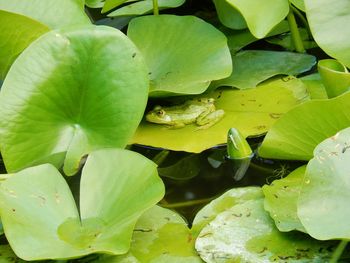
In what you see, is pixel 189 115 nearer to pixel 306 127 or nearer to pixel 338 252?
pixel 306 127

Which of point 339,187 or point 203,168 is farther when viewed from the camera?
point 203,168

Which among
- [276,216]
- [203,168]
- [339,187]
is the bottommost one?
[203,168]

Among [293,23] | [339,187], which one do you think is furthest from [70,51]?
[293,23]

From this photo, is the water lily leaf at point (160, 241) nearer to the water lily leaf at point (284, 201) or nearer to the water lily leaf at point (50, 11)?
the water lily leaf at point (284, 201)

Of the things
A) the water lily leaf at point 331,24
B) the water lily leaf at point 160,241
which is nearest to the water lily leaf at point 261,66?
the water lily leaf at point 331,24

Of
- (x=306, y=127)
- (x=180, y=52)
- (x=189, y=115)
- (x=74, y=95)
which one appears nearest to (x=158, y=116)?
(x=189, y=115)

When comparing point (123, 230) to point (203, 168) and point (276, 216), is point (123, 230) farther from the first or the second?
point (203, 168)

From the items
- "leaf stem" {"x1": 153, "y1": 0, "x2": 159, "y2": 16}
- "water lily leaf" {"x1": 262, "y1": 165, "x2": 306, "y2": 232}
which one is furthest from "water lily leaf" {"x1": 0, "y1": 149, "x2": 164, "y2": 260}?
"leaf stem" {"x1": 153, "y1": 0, "x2": 159, "y2": 16}
